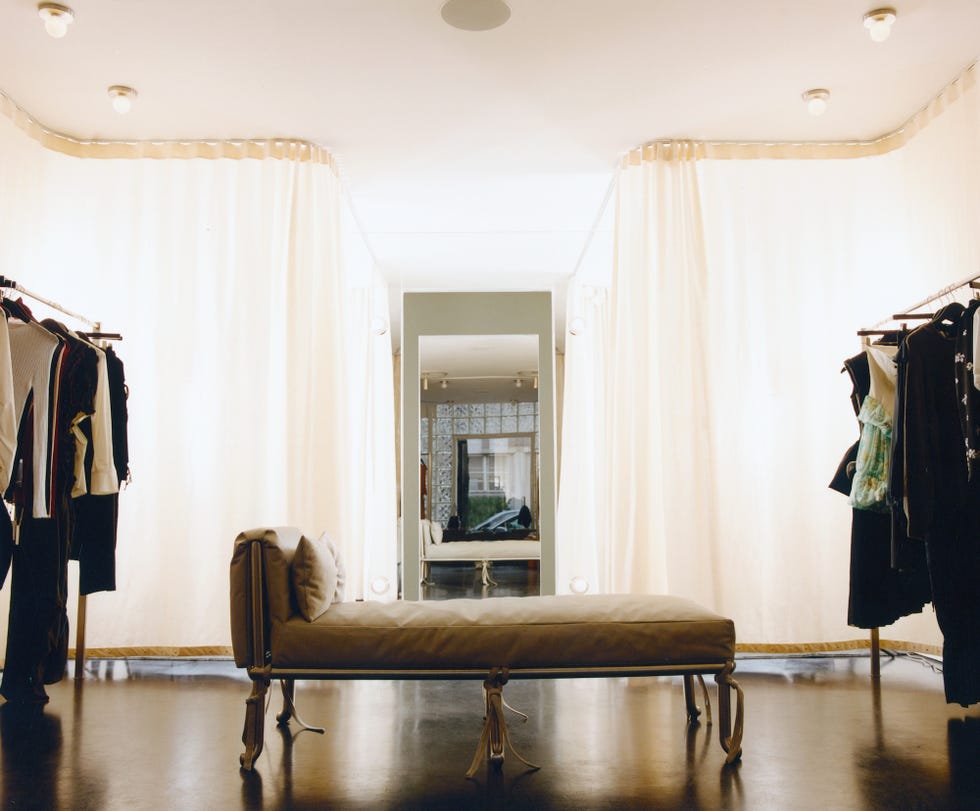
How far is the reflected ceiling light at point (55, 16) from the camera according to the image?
3344mm

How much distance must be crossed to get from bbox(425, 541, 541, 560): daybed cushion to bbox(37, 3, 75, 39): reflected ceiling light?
183 inches

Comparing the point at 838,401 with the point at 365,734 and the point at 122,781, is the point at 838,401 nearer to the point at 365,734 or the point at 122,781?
the point at 365,734

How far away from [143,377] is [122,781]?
8.36ft

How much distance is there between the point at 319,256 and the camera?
4664 mm

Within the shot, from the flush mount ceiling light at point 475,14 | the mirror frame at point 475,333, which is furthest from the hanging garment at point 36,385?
the mirror frame at point 475,333

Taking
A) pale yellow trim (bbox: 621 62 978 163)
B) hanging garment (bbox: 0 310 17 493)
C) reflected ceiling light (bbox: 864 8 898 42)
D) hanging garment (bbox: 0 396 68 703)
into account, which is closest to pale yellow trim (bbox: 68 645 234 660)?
hanging garment (bbox: 0 396 68 703)

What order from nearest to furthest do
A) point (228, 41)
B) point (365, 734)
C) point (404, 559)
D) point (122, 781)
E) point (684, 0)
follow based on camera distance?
1. point (122, 781)
2. point (365, 734)
3. point (684, 0)
4. point (228, 41)
5. point (404, 559)

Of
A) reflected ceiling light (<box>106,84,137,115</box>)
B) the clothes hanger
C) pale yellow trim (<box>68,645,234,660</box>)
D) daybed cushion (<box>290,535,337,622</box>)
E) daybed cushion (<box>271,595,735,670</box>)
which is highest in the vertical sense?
reflected ceiling light (<box>106,84,137,115</box>)

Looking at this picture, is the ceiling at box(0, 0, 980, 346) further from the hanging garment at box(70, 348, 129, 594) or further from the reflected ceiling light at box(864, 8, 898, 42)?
the hanging garment at box(70, 348, 129, 594)

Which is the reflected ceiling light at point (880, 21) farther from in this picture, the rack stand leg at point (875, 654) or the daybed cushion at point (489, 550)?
the daybed cushion at point (489, 550)

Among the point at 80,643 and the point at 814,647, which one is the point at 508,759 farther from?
the point at 80,643

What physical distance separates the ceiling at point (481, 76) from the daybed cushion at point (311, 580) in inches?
89.2

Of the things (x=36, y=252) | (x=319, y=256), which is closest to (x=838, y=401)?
(x=319, y=256)

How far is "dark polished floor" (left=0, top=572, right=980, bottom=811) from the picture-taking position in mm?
2381
